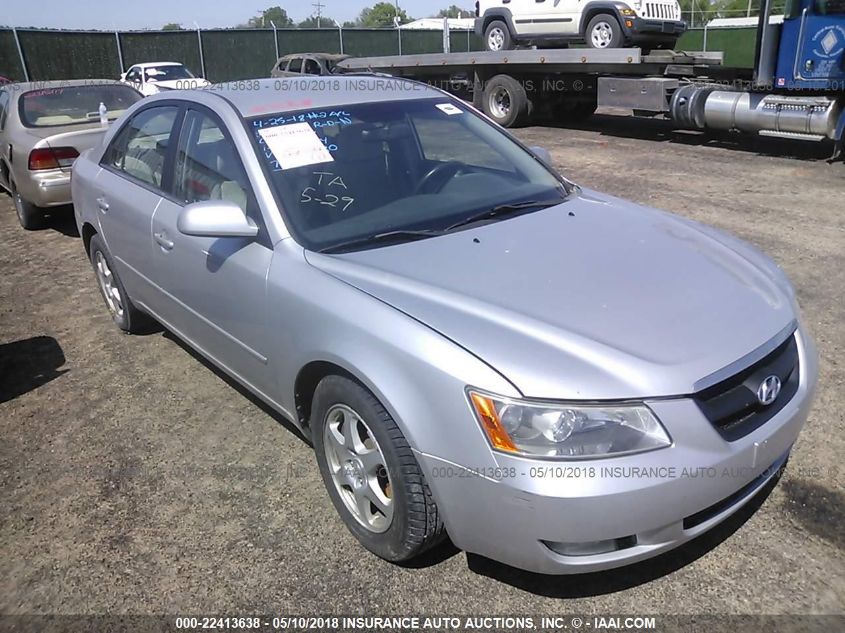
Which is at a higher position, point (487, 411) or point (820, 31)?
point (820, 31)

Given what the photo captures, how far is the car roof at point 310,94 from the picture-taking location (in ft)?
11.0

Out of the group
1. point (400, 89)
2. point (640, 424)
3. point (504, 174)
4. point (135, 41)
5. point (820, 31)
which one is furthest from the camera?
point (135, 41)

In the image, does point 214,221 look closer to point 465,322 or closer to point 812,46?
point 465,322

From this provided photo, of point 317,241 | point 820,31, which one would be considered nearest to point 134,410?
point 317,241

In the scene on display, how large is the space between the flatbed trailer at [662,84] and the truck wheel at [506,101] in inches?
0.8

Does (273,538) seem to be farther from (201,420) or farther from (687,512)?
(687,512)

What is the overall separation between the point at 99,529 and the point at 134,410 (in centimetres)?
106

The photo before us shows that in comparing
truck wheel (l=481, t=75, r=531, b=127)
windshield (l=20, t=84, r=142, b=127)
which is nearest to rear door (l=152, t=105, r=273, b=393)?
windshield (l=20, t=84, r=142, b=127)

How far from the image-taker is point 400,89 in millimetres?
3859

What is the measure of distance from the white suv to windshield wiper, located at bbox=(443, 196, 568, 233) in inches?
442

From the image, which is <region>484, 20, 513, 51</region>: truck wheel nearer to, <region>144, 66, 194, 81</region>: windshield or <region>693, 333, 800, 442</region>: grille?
<region>144, 66, 194, 81</region>: windshield

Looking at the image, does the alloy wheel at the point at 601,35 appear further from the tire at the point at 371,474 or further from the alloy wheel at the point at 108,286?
the tire at the point at 371,474

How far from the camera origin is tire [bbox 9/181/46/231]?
773 centimetres

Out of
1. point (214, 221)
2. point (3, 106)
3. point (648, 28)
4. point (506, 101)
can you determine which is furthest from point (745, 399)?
point (506, 101)
